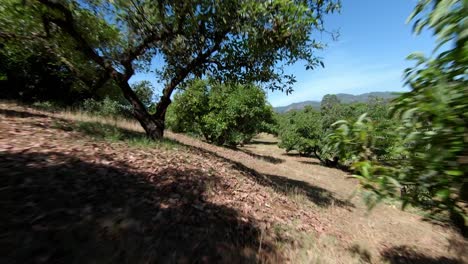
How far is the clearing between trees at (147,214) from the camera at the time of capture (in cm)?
281

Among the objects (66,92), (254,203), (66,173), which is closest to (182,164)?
(254,203)

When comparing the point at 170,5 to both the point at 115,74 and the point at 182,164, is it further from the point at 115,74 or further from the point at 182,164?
the point at 182,164

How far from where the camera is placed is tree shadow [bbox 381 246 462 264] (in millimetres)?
5375

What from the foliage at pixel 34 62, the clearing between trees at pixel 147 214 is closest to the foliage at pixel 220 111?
the foliage at pixel 34 62

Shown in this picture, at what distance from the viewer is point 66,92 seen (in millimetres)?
16516

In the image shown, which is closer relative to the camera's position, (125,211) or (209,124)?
(125,211)

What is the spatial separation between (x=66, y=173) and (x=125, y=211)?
1.31 metres

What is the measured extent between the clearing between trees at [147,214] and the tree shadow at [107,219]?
0.5 inches

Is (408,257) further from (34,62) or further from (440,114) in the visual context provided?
(34,62)

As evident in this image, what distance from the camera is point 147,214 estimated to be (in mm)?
3625

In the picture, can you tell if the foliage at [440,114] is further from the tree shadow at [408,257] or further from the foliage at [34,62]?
the foliage at [34,62]

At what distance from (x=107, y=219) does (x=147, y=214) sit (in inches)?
22.1

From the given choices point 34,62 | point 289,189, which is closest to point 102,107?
point 34,62

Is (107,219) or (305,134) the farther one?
(305,134)
